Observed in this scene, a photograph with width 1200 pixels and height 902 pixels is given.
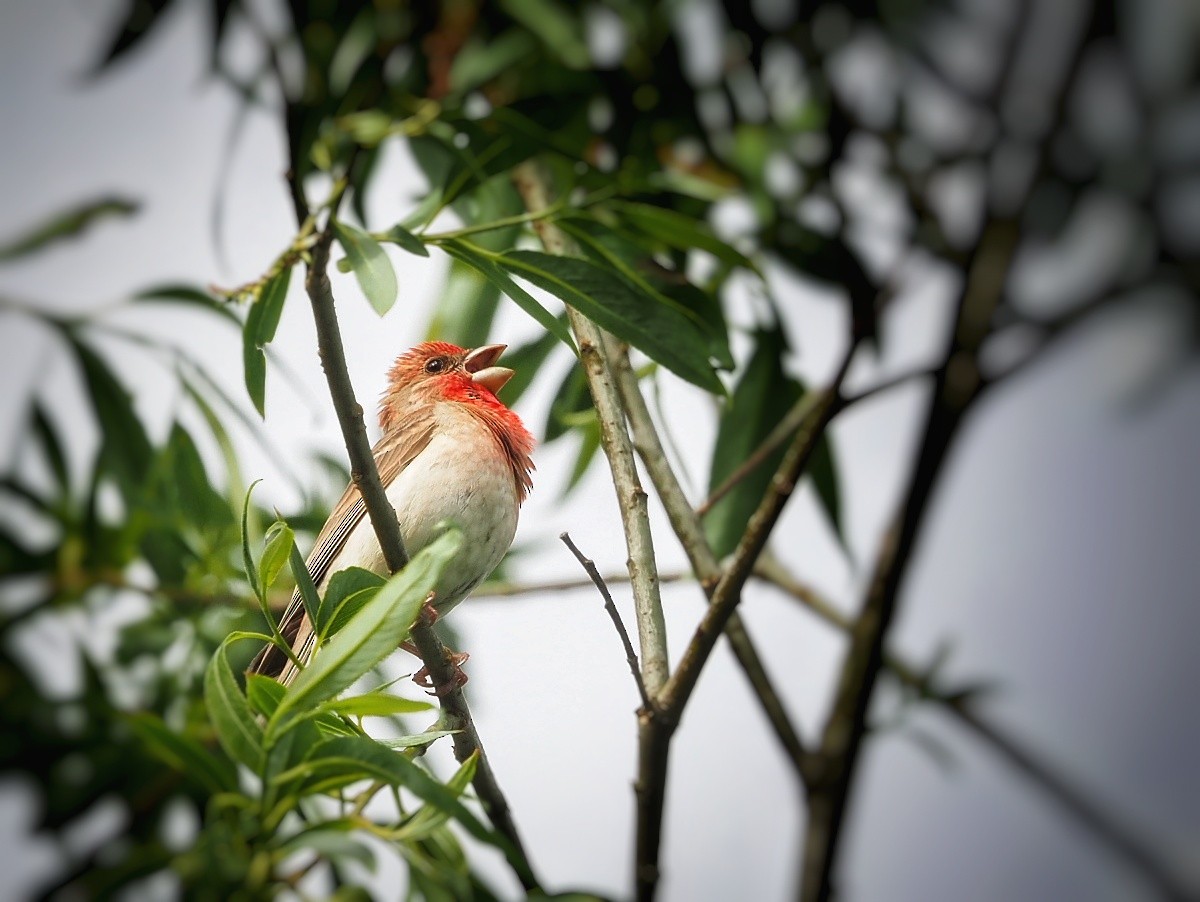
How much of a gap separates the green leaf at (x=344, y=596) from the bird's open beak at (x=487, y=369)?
0.63m

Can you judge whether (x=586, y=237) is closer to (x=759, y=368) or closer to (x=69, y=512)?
(x=759, y=368)

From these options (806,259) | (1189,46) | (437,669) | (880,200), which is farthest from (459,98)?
(1189,46)

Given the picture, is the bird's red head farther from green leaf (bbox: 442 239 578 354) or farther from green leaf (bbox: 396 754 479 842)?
green leaf (bbox: 396 754 479 842)

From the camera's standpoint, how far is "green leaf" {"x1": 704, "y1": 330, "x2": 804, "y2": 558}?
2.01 meters

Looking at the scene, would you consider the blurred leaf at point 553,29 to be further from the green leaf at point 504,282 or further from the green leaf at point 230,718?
the green leaf at point 230,718

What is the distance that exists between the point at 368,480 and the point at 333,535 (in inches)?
23.4

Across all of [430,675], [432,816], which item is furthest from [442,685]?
[432,816]

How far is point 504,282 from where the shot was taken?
1269mm

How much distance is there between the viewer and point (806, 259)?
93.4 inches

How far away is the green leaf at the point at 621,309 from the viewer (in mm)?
1331

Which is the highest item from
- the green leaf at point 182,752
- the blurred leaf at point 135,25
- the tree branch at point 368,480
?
the blurred leaf at point 135,25

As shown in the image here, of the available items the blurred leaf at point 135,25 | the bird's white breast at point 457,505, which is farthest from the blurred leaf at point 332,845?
the blurred leaf at point 135,25

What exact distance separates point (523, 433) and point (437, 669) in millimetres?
545

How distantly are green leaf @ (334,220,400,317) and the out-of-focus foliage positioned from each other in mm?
100
